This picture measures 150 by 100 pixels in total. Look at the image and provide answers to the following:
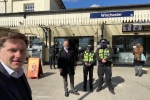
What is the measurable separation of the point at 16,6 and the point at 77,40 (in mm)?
8338

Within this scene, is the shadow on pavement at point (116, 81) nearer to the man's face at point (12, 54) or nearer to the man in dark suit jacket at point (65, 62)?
the man in dark suit jacket at point (65, 62)

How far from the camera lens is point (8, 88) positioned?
138 centimetres

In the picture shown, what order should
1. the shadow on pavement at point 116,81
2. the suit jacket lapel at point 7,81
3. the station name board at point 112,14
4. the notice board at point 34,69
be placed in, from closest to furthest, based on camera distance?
the suit jacket lapel at point 7,81
the shadow on pavement at point 116,81
the notice board at point 34,69
the station name board at point 112,14

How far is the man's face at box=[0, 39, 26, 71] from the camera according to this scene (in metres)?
1.50

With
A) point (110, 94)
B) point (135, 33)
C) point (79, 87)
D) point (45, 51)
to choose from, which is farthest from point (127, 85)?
point (45, 51)

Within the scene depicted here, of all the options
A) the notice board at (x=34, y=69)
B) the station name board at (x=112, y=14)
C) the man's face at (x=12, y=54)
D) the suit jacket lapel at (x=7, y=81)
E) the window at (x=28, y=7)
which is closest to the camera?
the suit jacket lapel at (x=7, y=81)

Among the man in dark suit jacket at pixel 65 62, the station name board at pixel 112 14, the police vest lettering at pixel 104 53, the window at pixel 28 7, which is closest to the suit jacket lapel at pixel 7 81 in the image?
the man in dark suit jacket at pixel 65 62

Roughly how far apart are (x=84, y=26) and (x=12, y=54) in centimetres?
1209

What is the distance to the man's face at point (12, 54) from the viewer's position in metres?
1.50

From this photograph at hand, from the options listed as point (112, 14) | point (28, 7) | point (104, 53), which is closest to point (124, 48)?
point (112, 14)

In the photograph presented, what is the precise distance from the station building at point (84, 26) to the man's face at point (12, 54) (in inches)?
347

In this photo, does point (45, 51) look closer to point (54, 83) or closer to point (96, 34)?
point (96, 34)

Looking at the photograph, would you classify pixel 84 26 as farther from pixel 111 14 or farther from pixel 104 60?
pixel 104 60

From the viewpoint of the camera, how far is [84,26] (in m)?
13.4
